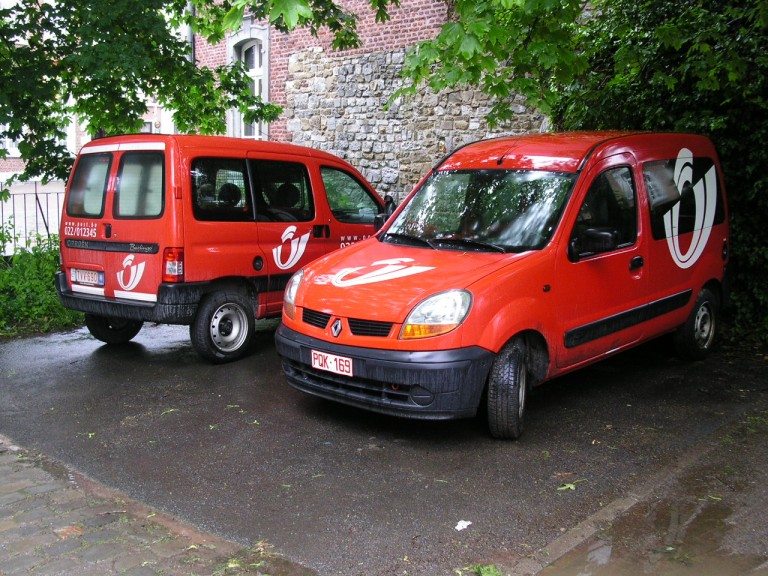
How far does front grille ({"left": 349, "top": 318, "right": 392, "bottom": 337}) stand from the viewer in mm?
5441

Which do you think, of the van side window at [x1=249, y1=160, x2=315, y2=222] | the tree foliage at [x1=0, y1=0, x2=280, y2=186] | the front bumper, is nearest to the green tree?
the tree foliage at [x1=0, y1=0, x2=280, y2=186]

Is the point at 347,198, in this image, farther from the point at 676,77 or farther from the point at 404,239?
the point at 676,77

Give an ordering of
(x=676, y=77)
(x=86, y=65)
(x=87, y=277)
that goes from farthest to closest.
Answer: (x=86, y=65) < (x=676, y=77) < (x=87, y=277)

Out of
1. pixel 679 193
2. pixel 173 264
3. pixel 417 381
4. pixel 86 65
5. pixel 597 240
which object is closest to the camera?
pixel 417 381

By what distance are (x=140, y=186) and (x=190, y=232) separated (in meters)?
0.66

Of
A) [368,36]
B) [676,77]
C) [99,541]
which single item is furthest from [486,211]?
[368,36]

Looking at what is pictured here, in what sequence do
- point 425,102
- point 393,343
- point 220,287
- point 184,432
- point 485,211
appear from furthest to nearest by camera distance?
point 425,102 → point 220,287 → point 485,211 → point 184,432 → point 393,343

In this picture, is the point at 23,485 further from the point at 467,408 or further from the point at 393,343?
the point at 467,408

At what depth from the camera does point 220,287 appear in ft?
25.4

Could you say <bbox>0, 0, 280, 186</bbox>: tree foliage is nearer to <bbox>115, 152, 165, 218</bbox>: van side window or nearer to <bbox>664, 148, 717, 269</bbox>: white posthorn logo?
<bbox>115, 152, 165, 218</bbox>: van side window

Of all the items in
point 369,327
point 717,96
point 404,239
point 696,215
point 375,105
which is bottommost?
point 369,327

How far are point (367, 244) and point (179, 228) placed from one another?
1773mm

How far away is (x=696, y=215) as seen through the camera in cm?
765

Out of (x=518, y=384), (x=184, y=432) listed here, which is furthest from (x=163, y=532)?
(x=518, y=384)
